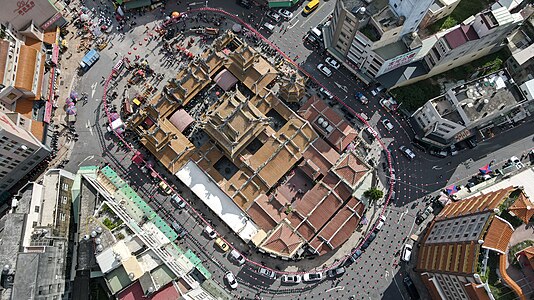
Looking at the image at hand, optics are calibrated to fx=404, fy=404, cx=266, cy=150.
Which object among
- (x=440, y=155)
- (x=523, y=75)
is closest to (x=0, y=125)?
(x=440, y=155)

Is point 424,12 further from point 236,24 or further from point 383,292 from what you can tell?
point 383,292

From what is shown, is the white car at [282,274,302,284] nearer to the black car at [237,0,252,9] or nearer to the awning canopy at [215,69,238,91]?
the awning canopy at [215,69,238,91]

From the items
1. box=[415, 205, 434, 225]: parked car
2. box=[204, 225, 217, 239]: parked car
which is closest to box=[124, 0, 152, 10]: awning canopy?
box=[204, 225, 217, 239]: parked car

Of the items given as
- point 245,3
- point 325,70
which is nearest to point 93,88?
point 245,3

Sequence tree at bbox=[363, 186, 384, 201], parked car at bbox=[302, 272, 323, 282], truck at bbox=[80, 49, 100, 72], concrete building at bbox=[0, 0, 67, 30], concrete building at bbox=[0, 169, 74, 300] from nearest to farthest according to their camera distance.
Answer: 1. concrete building at bbox=[0, 169, 74, 300]
2. parked car at bbox=[302, 272, 323, 282]
3. tree at bbox=[363, 186, 384, 201]
4. concrete building at bbox=[0, 0, 67, 30]
5. truck at bbox=[80, 49, 100, 72]

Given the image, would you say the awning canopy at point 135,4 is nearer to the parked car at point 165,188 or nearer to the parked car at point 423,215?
the parked car at point 165,188

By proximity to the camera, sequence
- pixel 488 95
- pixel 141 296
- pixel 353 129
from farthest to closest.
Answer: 1. pixel 353 129
2. pixel 488 95
3. pixel 141 296
